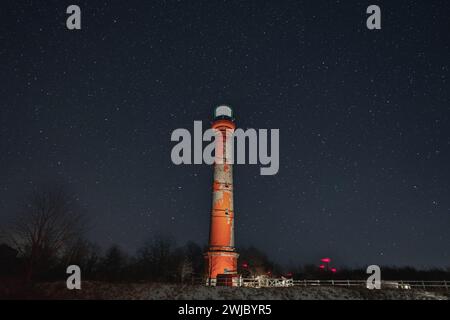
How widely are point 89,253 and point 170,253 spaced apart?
14.4 m

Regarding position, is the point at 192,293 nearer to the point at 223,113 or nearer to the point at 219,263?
the point at 219,263

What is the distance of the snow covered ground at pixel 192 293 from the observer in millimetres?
27625

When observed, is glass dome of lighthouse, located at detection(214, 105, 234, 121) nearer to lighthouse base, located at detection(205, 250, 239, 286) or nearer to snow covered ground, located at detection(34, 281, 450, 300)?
lighthouse base, located at detection(205, 250, 239, 286)

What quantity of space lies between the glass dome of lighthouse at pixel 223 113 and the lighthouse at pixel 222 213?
0.33 meters

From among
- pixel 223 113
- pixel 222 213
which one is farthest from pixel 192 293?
pixel 223 113

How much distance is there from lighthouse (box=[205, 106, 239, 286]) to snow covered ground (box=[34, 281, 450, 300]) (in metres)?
7.07

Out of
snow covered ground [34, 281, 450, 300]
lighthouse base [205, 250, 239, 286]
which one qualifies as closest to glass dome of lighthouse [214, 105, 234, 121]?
lighthouse base [205, 250, 239, 286]

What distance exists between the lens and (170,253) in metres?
55.5

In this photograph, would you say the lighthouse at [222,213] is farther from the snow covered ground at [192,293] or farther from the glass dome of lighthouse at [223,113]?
the snow covered ground at [192,293]

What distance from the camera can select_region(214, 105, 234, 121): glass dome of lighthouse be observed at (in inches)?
1796

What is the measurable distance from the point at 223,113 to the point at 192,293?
82.2 feet

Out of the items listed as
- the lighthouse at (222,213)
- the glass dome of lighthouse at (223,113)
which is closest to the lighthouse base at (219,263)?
the lighthouse at (222,213)
